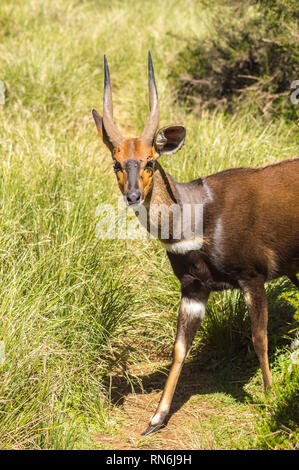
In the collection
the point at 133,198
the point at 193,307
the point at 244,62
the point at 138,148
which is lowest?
the point at 193,307

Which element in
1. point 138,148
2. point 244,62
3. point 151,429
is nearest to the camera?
point 138,148

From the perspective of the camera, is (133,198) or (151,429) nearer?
(133,198)

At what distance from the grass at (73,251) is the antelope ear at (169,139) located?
106 cm

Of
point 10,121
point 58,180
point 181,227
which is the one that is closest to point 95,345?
point 181,227

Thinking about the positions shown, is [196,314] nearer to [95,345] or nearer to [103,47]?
[95,345]

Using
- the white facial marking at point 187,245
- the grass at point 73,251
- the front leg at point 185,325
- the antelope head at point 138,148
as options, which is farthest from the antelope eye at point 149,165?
the grass at point 73,251

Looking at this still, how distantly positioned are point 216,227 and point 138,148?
70 centimetres

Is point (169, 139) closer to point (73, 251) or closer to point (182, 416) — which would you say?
point (73, 251)

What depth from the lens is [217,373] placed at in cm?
501

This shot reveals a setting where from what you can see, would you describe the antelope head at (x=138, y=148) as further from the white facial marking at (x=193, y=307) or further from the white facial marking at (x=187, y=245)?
the white facial marking at (x=193, y=307)

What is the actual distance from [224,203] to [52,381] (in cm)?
152

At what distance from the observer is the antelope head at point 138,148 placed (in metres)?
3.99

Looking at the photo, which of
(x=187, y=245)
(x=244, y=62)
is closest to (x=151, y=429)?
(x=187, y=245)

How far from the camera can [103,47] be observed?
10.2m
